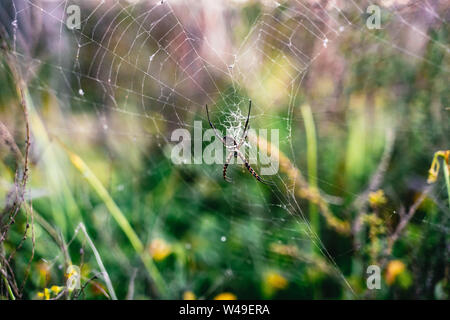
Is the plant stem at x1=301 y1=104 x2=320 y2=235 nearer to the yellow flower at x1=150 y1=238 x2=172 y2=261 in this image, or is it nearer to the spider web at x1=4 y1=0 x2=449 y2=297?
the spider web at x1=4 y1=0 x2=449 y2=297

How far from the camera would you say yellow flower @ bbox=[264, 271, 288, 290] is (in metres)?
1.39

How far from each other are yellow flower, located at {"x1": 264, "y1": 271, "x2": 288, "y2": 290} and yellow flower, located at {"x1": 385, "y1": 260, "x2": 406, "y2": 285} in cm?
35

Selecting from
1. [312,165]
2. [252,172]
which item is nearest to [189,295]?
[252,172]

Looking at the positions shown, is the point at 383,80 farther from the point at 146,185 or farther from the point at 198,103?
the point at 146,185

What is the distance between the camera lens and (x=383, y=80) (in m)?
1.42

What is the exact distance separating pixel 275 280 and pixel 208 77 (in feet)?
2.67

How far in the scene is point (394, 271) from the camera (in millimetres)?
1250

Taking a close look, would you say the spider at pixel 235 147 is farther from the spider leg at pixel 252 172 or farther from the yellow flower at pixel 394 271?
the yellow flower at pixel 394 271

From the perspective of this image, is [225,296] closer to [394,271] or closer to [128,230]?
[128,230]

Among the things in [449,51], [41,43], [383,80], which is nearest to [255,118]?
[383,80]

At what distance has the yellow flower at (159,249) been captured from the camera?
147 centimetres

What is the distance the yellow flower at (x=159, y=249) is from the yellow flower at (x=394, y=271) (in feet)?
2.60

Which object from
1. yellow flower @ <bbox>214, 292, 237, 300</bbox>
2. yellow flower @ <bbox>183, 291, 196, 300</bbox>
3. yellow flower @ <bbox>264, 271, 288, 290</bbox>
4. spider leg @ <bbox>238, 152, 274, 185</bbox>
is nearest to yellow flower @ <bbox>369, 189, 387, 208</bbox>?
spider leg @ <bbox>238, 152, 274, 185</bbox>

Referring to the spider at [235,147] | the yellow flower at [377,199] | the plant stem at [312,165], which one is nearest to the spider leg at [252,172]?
the spider at [235,147]
